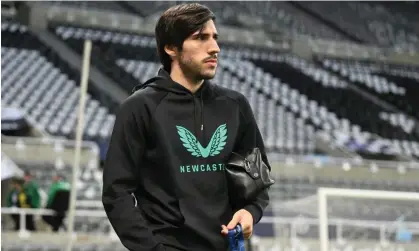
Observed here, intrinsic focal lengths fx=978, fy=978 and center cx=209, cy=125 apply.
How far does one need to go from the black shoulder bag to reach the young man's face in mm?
244

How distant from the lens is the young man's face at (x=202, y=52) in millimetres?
2672

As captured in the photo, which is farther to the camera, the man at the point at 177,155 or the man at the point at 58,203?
the man at the point at 58,203

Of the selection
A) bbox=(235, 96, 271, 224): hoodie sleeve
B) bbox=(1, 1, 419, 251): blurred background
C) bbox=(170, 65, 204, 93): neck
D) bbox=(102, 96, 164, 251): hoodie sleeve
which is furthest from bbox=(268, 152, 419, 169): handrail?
bbox=(102, 96, 164, 251): hoodie sleeve

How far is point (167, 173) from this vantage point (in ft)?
8.54

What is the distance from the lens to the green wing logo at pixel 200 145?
263cm

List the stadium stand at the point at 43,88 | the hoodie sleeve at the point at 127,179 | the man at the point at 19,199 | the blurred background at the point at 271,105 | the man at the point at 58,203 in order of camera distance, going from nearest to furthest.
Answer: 1. the hoodie sleeve at the point at 127,179
2. the blurred background at the point at 271,105
3. the man at the point at 58,203
4. the man at the point at 19,199
5. the stadium stand at the point at 43,88

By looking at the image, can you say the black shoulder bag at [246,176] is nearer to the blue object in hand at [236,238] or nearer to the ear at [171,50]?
the blue object in hand at [236,238]

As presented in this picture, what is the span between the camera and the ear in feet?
8.89

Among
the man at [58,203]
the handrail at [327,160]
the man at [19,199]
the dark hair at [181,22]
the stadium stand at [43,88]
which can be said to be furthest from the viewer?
the stadium stand at [43,88]

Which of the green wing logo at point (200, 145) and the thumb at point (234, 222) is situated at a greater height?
the green wing logo at point (200, 145)

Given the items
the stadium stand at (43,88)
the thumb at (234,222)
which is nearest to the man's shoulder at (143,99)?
the thumb at (234,222)

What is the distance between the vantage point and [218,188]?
8.67 ft

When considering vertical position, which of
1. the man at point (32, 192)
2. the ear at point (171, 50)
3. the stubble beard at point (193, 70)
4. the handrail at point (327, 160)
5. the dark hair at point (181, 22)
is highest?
the dark hair at point (181, 22)

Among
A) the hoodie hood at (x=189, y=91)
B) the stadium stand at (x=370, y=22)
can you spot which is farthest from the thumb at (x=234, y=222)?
the stadium stand at (x=370, y=22)
